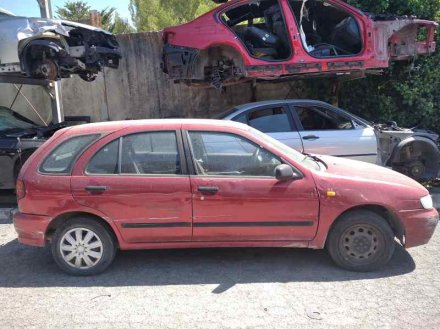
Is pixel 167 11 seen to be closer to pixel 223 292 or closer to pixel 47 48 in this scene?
pixel 47 48

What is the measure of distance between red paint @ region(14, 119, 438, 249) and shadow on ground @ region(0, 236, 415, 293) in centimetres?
29

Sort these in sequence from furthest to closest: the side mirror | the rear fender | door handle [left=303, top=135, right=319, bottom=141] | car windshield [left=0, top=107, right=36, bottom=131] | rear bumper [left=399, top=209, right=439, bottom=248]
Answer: car windshield [left=0, top=107, right=36, bottom=131] → the rear fender → door handle [left=303, top=135, right=319, bottom=141] → rear bumper [left=399, top=209, right=439, bottom=248] → the side mirror

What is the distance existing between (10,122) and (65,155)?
4397 millimetres

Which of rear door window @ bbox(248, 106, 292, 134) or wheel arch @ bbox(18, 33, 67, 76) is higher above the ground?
wheel arch @ bbox(18, 33, 67, 76)

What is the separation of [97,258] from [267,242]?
1.65 meters

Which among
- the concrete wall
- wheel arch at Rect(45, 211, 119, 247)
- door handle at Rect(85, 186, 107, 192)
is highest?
the concrete wall

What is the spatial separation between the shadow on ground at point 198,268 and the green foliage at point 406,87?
444cm

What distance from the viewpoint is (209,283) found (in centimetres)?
431

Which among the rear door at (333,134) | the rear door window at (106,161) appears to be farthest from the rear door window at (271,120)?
the rear door window at (106,161)

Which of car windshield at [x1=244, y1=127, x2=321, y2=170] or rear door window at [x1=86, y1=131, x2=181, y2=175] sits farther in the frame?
car windshield at [x1=244, y1=127, x2=321, y2=170]

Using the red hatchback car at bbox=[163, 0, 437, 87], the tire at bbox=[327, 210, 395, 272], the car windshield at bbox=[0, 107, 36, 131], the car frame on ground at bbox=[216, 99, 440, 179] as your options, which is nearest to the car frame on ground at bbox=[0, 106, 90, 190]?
the car windshield at bbox=[0, 107, 36, 131]

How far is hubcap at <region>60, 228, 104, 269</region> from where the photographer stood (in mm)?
4477

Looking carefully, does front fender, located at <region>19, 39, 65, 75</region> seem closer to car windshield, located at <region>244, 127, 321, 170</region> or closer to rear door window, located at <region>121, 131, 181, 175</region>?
rear door window, located at <region>121, 131, 181, 175</region>

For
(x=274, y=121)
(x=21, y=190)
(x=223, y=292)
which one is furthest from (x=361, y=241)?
(x=21, y=190)
